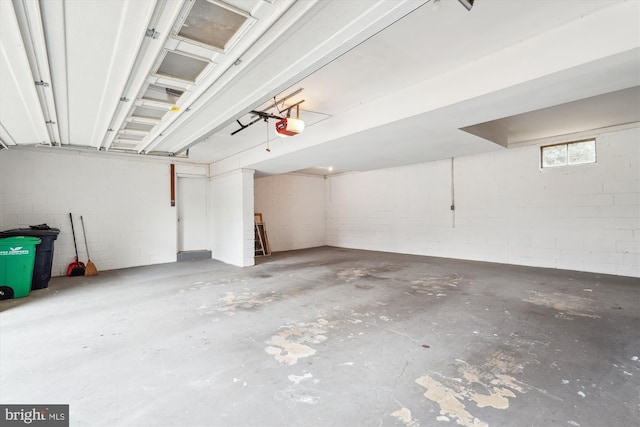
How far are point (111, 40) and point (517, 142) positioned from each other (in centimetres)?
686

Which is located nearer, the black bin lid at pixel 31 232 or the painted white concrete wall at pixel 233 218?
the black bin lid at pixel 31 232

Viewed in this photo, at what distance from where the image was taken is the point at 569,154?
216 inches

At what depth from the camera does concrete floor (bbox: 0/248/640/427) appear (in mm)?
1706

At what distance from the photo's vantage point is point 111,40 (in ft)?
6.20

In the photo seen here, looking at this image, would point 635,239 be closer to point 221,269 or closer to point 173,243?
point 221,269

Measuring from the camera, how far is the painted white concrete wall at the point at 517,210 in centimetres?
493

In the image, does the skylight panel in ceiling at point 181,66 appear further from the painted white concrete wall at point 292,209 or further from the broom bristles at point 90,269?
the painted white concrete wall at point 292,209

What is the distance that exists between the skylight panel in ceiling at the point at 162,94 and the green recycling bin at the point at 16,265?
3199mm

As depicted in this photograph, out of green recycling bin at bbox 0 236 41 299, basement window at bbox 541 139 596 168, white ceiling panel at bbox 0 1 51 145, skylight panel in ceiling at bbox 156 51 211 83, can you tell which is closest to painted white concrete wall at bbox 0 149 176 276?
white ceiling panel at bbox 0 1 51 145

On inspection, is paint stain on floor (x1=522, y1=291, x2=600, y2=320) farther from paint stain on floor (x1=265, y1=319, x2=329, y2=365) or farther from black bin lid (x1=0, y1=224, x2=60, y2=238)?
black bin lid (x1=0, y1=224, x2=60, y2=238)

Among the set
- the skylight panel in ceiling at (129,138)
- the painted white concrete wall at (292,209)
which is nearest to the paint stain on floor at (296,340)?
the skylight panel in ceiling at (129,138)

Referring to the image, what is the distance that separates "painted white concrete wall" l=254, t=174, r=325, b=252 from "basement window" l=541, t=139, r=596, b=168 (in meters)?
6.27

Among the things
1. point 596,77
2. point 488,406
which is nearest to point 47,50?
point 488,406

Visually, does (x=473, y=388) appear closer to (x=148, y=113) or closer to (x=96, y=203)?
(x=148, y=113)
